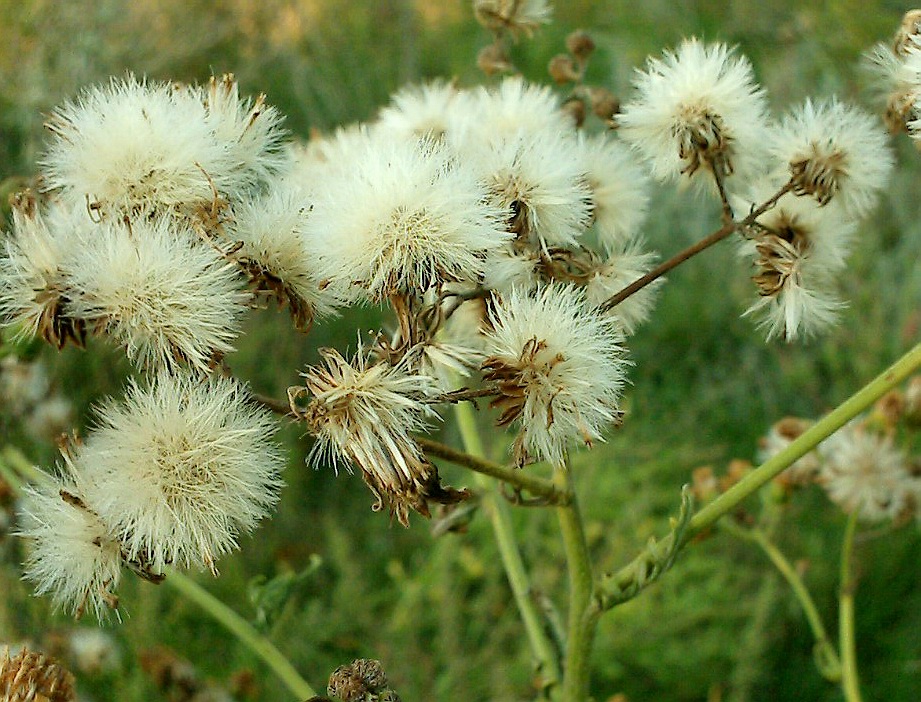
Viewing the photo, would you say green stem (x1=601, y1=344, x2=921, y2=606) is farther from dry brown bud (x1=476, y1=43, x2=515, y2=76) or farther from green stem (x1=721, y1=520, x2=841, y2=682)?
dry brown bud (x1=476, y1=43, x2=515, y2=76)

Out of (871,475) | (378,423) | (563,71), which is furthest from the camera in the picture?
(871,475)

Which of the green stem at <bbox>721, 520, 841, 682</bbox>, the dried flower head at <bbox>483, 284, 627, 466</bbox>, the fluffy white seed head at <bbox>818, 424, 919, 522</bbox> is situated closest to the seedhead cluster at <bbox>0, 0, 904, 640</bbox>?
the dried flower head at <bbox>483, 284, 627, 466</bbox>

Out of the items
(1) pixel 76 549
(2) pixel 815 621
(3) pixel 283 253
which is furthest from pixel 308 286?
(2) pixel 815 621

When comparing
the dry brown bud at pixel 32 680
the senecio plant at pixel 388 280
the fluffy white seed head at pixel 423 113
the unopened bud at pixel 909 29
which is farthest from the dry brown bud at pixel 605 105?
the dry brown bud at pixel 32 680

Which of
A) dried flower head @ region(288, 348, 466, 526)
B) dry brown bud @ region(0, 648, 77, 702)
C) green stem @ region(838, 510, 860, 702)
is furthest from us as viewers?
green stem @ region(838, 510, 860, 702)

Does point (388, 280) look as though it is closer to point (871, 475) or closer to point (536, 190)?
point (536, 190)

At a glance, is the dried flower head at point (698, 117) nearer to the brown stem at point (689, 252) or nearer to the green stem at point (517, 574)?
the brown stem at point (689, 252)
